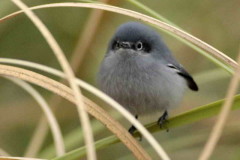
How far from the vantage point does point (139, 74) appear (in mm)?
2301

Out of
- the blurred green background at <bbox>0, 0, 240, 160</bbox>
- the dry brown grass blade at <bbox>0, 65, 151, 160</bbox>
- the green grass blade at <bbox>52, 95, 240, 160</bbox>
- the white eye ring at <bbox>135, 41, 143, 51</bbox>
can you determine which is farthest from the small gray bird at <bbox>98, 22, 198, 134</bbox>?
the dry brown grass blade at <bbox>0, 65, 151, 160</bbox>

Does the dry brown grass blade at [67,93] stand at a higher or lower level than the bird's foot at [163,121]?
lower

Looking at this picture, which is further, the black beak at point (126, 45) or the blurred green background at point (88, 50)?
the blurred green background at point (88, 50)

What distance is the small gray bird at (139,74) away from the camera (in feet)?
7.48

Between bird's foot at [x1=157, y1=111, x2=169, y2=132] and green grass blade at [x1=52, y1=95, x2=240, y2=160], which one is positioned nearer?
green grass blade at [x1=52, y1=95, x2=240, y2=160]

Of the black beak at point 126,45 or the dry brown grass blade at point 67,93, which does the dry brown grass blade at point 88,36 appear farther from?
the dry brown grass blade at point 67,93

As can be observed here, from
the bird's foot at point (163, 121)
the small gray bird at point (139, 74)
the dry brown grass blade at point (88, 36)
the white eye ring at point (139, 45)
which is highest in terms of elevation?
the dry brown grass blade at point (88, 36)

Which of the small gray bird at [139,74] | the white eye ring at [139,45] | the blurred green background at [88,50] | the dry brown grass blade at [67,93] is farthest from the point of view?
the blurred green background at [88,50]

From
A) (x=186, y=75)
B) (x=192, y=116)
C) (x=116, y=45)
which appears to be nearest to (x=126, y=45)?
(x=116, y=45)

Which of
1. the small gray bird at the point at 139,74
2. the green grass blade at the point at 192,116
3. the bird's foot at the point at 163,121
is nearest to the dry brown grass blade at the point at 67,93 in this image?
the green grass blade at the point at 192,116

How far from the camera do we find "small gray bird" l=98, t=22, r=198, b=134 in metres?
2.28

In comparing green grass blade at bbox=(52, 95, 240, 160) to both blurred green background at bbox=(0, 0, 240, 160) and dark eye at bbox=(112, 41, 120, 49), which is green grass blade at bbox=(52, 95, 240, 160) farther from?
blurred green background at bbox=(0, 0, 240, 160)

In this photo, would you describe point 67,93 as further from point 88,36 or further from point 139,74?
point 88,36

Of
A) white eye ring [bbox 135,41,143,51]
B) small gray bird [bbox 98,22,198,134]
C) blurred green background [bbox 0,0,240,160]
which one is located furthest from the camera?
blurred green background [bbox 0,0,240,160]
